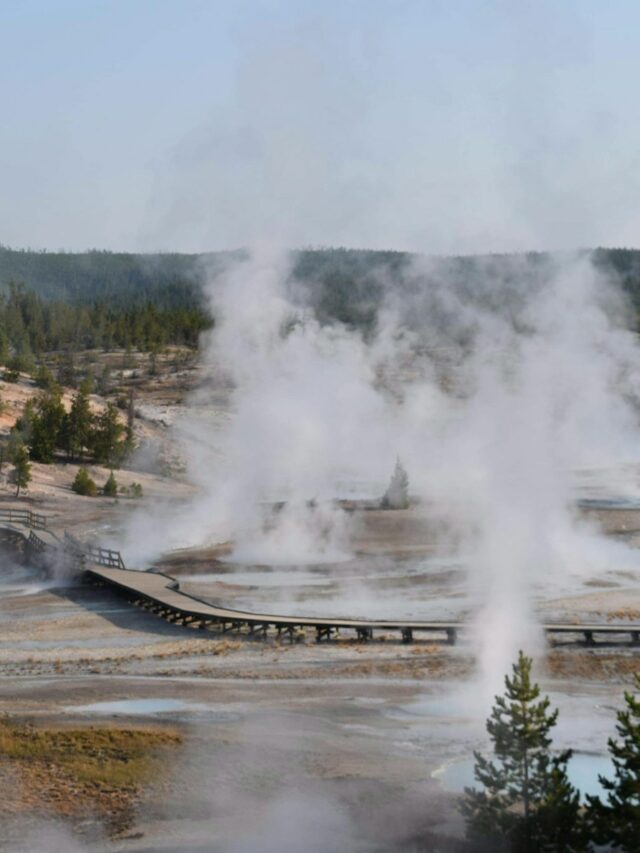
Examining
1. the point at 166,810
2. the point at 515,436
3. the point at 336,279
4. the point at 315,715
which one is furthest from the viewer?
the point at 336,279

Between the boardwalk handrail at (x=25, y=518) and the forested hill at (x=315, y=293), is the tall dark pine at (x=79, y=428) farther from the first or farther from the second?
the boardwalk handrail at (x=25, y=518)

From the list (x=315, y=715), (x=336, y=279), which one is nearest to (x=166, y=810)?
(x=315, y=715)

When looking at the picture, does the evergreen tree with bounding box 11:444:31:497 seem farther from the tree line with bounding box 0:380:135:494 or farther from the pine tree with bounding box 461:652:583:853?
the pine tree with bounding box 461:652:583:853

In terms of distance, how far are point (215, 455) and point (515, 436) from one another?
25306 mm

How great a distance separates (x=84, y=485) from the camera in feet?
204

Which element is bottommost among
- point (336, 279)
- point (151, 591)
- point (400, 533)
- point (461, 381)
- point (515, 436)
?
point (151, 591)

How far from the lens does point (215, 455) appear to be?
7456cm

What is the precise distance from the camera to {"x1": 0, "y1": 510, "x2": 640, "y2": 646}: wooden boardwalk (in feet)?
91.2

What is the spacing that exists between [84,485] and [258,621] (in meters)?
34.5

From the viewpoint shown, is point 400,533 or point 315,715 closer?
point 315,715

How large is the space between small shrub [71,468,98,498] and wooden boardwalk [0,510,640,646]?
2286 centimetres

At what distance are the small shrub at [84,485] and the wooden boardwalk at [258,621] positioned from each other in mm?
22859

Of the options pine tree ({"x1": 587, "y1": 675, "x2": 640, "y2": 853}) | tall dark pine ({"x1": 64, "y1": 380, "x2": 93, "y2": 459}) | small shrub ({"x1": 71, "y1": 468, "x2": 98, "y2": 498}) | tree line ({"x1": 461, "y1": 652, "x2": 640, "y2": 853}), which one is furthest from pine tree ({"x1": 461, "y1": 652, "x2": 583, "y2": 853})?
tall dark pine ({"x1": 64, "y1": 380, "x2": 93, "y2": 459})

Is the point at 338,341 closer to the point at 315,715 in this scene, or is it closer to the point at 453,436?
the point at 453,436
